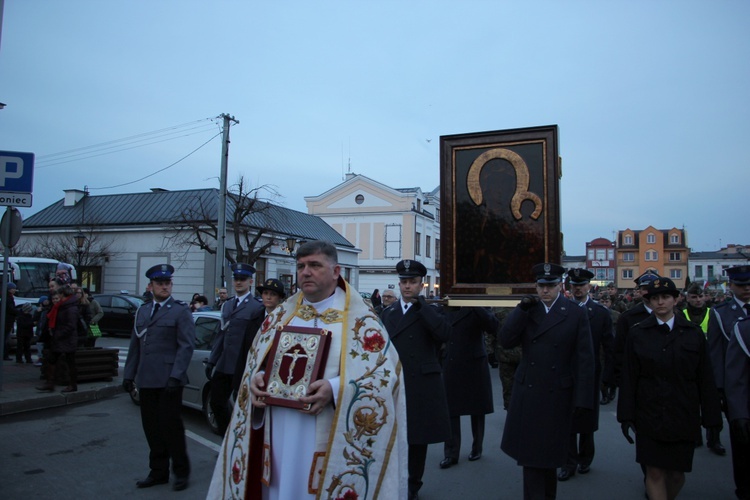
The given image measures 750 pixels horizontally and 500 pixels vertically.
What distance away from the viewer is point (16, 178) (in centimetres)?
897

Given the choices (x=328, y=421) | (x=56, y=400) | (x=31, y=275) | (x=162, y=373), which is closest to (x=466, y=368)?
(x=162, y=373)

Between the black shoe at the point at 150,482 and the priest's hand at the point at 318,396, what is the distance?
3.53 meters

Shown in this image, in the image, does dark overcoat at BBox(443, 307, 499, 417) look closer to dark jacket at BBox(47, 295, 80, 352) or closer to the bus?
dark jacket at BBox(47, 295, 80, 352)

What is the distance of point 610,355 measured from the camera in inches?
267

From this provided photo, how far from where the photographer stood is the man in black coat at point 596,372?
5.88 meters

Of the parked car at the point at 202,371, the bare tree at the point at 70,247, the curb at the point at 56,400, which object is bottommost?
the curb at the point at 56,400

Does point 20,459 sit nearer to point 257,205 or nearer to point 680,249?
point 257,205

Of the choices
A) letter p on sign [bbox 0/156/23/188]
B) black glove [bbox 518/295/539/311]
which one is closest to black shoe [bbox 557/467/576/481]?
black glove [bbox 518/295/539/311]

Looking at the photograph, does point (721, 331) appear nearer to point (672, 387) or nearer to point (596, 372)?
point (596, 372)

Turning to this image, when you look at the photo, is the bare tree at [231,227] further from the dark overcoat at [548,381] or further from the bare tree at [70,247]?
the dark overcoat at [548,381]

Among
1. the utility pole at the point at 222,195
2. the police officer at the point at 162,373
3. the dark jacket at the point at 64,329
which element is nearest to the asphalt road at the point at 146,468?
the police officer at the point at 162,373

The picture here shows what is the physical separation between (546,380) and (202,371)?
5.36m

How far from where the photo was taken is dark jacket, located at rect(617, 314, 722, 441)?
445 centimetres

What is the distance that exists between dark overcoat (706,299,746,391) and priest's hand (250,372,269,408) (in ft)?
13.8
